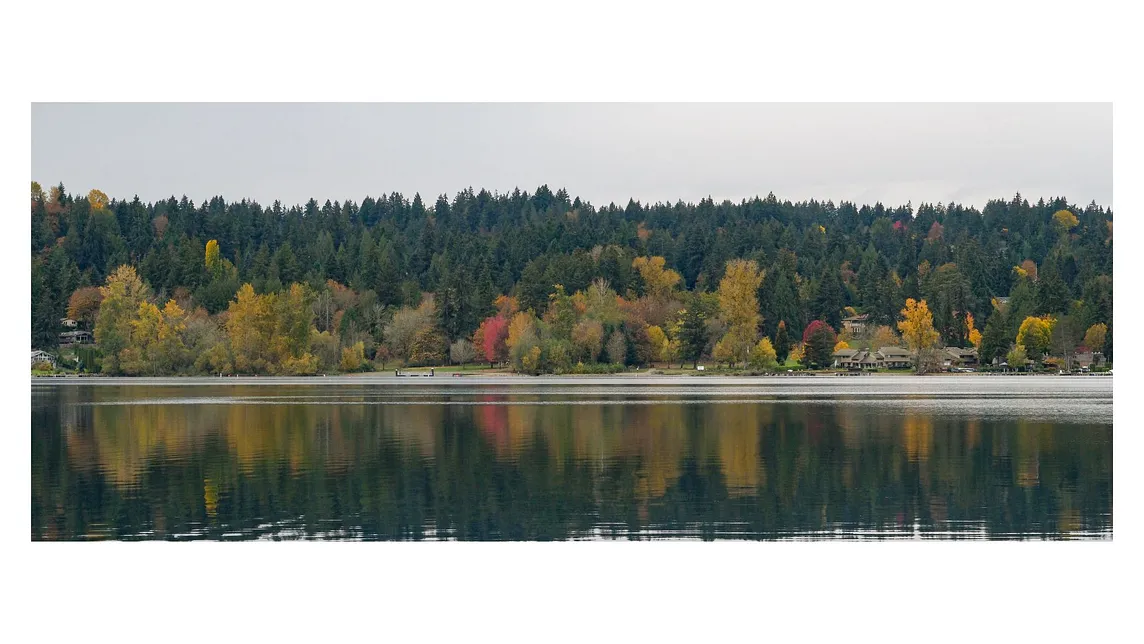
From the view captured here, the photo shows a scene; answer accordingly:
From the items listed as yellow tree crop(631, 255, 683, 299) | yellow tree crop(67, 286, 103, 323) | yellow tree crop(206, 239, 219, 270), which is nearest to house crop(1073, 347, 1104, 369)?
yellow tree crop(631, 255, 683, 299)

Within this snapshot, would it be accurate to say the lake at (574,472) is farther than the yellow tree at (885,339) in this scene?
No

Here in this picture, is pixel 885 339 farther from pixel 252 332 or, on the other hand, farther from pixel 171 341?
pixel 171 341

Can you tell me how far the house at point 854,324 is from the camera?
122625mm

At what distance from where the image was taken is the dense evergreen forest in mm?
93500

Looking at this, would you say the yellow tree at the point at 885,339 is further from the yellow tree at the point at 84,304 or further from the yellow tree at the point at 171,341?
the yellow tree at the point at 84,304

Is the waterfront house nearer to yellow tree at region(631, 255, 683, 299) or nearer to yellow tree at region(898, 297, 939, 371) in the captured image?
yellow tree at region(898, 297, 939, 371)

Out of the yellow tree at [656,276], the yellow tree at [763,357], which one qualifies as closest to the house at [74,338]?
the yellow tree at [656,276]

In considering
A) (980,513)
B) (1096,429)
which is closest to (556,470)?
(980,513)

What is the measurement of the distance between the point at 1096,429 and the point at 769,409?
14.5 m

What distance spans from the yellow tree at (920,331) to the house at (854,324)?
50.9ft

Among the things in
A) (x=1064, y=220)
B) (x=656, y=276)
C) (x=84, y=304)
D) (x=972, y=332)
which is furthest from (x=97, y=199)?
(x=1064, y=220)

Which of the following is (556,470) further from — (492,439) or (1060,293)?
(1060,293)

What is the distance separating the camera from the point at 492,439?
35094 millimetres

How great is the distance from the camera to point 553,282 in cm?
11719
